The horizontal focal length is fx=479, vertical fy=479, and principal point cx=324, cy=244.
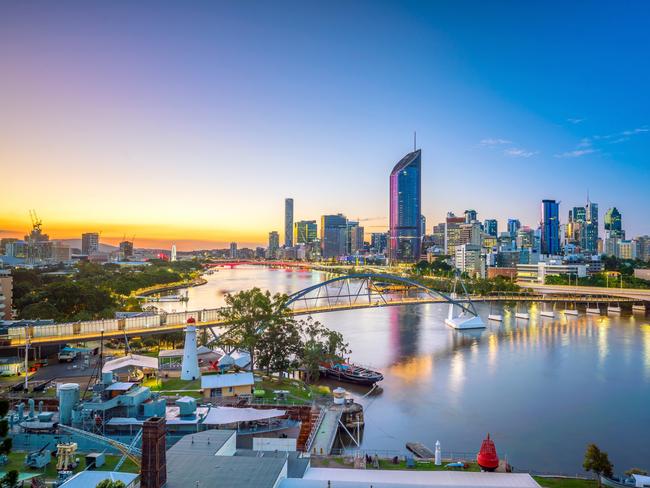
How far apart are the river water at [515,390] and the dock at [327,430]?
2069 mm

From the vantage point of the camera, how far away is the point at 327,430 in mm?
21281

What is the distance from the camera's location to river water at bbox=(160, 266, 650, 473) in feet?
75.6

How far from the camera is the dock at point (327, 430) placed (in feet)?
63.4

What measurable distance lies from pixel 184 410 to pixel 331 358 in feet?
53.4

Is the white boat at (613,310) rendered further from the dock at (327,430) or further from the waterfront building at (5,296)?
the waterfront building at (5,296)

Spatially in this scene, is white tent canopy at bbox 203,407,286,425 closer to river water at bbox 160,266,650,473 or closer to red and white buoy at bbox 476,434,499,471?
river water at bbox 160,266,650,473

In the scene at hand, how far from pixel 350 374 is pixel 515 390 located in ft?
36.7

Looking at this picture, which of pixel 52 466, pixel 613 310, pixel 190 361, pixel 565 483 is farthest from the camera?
pixel 613 310

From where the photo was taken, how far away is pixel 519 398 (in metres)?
30.5

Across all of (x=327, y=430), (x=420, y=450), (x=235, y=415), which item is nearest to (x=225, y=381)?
(x=235, y=415)

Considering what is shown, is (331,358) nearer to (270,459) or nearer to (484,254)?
(270,459)

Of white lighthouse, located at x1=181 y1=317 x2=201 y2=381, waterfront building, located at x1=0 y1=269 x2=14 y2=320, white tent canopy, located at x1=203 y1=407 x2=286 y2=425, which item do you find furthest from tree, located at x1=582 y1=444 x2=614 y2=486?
waterfront building, located at x1=0 y1=269 x2=14 y2=320

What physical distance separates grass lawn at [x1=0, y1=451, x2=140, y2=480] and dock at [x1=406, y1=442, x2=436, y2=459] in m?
11.7

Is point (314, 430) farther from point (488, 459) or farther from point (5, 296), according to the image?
point (5, 296)
